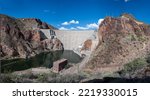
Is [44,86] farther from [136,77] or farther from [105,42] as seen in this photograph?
[105,42]

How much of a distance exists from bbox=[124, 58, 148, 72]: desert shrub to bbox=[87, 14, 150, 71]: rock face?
172 mm

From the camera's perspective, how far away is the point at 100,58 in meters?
5.26

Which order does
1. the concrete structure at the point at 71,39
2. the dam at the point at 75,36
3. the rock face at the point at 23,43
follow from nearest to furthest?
the rock face at the point at 23,43 → the dam at the point at 75,36 → the concrete structure at the point at 71,39

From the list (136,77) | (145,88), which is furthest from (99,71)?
(145,88)

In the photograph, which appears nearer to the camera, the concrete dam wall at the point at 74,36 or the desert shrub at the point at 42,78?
the desert shrub at the point at 42,78

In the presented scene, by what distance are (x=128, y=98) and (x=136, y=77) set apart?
3.68 ft

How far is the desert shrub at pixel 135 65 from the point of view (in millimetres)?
4516

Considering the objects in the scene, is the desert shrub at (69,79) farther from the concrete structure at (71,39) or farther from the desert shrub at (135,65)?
the concrete structure at (71,39)

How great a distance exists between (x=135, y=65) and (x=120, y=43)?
0.74 metres

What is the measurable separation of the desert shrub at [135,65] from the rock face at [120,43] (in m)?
0.17

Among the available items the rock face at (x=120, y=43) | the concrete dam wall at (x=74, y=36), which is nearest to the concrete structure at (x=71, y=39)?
the concrete dam wall at (x=74, y=36)

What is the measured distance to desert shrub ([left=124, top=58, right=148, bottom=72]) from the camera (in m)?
4.52

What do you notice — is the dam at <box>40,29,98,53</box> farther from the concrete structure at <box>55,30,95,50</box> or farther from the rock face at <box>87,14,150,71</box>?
the rock face at <box>87,14,150,71</box>

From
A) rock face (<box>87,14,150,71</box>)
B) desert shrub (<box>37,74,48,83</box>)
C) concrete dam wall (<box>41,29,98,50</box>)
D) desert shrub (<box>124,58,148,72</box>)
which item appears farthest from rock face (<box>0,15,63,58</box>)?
desert shrub (<box>124,58,148,72</box>)
